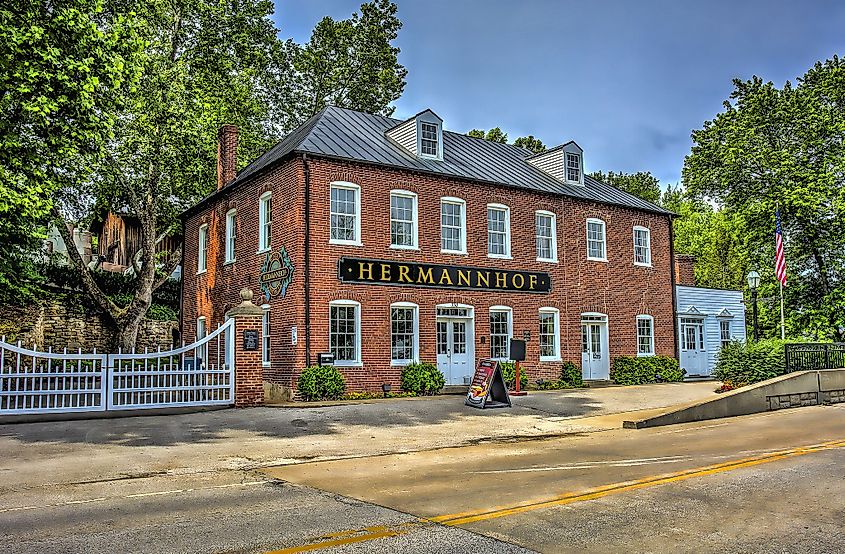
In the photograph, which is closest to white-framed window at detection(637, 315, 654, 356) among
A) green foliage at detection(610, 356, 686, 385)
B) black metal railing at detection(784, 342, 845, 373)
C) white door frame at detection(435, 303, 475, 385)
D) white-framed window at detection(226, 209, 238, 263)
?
green foliage at detection(610, 356, 686, 385)

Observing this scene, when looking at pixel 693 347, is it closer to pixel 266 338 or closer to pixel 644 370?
pixel 644 370

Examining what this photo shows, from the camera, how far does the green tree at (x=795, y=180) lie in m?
31.2

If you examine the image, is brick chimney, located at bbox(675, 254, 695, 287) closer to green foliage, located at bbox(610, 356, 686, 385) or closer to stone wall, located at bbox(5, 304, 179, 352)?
green foliage, located at bbox(610, 356, 686, 385)

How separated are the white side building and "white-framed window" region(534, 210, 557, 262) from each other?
7.03 metres

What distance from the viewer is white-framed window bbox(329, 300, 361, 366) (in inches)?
781

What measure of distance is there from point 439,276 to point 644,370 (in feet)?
30.6

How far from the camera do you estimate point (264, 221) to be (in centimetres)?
2200

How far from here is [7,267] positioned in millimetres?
21984

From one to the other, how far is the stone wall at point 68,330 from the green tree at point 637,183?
41588 mm

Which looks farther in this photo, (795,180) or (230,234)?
(795,180)

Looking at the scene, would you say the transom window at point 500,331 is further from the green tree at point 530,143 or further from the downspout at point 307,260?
the green tree at point 530,143

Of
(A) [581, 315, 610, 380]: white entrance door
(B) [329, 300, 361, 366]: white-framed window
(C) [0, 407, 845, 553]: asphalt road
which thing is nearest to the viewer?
(C) [0, 407, 845, 553]: asphalt road

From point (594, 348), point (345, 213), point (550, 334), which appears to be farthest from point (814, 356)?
point (345, 213)

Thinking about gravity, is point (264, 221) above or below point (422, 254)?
above
